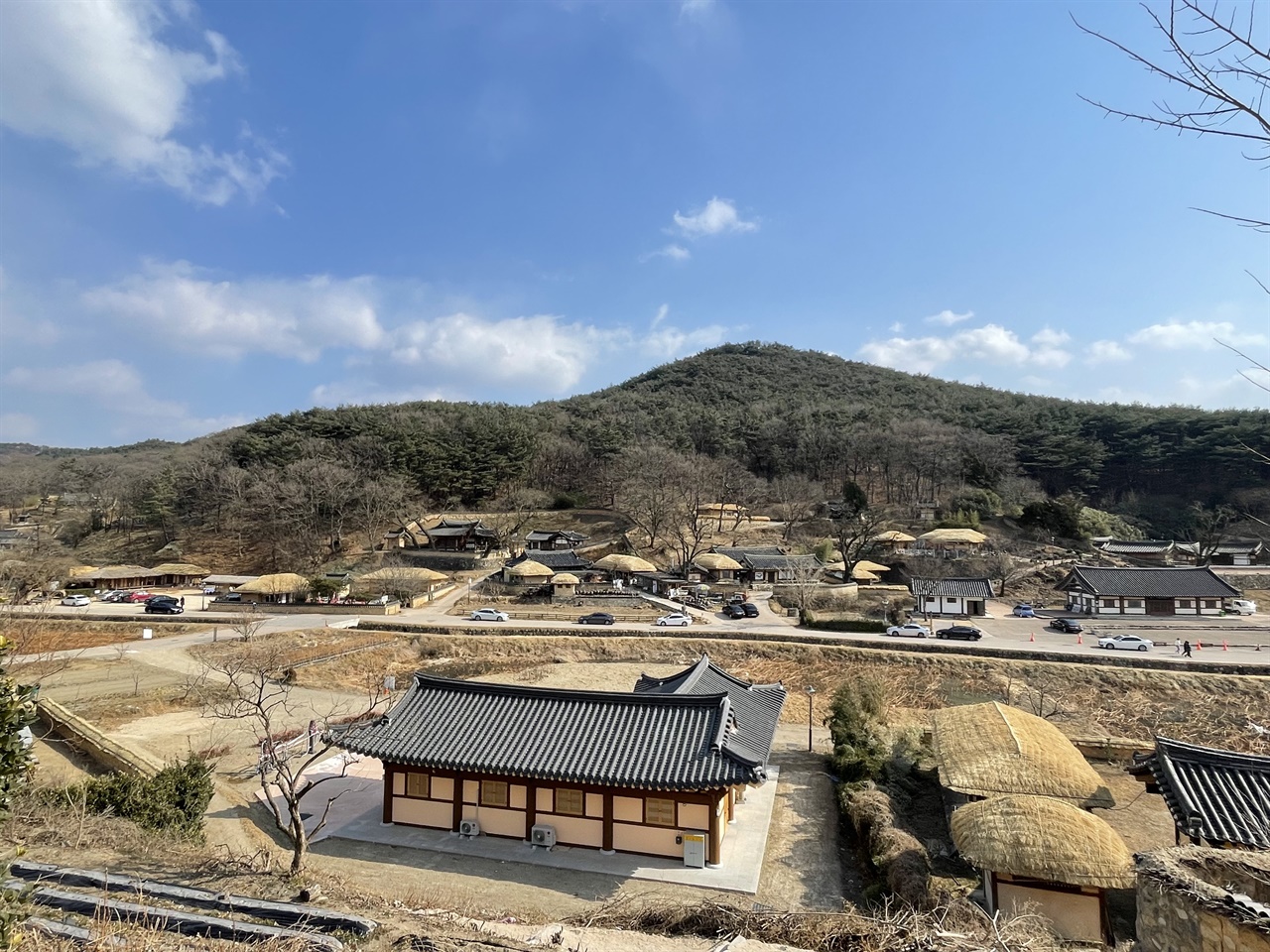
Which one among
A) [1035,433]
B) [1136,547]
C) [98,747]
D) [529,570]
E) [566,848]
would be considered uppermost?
[1035,433]

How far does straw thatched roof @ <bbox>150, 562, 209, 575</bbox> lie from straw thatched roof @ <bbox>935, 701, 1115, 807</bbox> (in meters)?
63.2

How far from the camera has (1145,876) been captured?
7234 mm

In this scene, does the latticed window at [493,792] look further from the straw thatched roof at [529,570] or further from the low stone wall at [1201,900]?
the straw thatched roof at [529,570]

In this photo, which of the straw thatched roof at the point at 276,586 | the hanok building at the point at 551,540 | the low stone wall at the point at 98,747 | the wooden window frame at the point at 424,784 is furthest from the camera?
the hanok building at the point at 551,540

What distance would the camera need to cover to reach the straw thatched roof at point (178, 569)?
56.1 metres

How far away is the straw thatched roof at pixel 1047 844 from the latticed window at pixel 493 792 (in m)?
10.1

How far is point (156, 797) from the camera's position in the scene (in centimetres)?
1329

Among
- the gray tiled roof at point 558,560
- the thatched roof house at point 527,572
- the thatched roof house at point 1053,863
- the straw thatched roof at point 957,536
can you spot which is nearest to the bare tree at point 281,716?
the thatched roof house at point 1053,863

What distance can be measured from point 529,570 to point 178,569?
34.1 m

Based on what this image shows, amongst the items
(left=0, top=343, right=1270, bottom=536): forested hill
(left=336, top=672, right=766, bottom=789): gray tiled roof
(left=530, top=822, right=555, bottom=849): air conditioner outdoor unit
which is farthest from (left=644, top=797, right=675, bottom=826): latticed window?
(left=0, top=343, right=1270, bottom=536): forested hill

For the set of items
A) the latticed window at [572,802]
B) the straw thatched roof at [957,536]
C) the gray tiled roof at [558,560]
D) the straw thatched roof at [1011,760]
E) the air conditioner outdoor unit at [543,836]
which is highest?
the straw thatched roof at [957,536]

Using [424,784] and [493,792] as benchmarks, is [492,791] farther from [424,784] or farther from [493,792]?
[424,784]

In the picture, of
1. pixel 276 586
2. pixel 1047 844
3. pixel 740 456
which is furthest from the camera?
pixel 740 456

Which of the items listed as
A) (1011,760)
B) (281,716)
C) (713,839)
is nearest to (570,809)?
(713,839)
